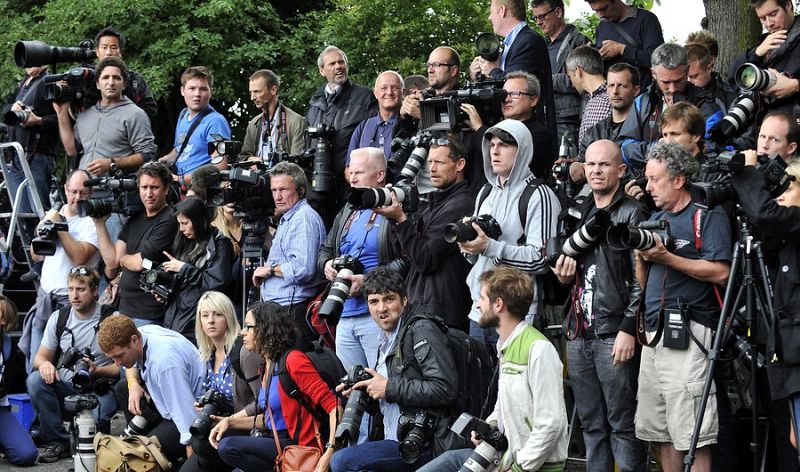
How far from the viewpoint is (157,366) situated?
860 centimetres

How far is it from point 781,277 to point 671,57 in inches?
76.6

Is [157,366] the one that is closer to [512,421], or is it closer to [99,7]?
[512,421]

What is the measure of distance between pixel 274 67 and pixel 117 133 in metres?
7.30

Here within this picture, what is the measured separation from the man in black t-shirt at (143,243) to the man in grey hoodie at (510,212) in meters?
2.93

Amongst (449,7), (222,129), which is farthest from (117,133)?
(449,7)

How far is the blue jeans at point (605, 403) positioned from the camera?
6.79 meters

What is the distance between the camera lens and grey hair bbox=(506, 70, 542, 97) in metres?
8.02

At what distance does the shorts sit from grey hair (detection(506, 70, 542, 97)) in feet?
6.87

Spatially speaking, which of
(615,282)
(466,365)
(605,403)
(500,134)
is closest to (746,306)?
(615,282)

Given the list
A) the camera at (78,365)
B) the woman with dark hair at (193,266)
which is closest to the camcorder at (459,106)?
the woman with dark hair at (193,266)

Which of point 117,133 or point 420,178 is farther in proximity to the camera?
point 117,133

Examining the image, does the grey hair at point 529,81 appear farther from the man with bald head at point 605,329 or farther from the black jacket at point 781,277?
the black jacket at point 781,277

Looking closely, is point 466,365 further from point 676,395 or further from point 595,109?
point 595,109

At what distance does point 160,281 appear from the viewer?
923 cm
